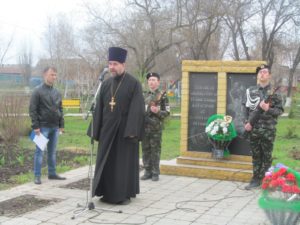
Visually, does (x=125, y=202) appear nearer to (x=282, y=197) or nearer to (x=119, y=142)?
(x=119, y=142)

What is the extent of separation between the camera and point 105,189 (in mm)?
6762

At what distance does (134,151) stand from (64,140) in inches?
322

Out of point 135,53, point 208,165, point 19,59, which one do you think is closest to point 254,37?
point 135,53

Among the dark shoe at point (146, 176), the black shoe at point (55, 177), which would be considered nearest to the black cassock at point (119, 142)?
the dark shoe at point (146, 176)

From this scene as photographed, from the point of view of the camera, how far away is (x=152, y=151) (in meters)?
8.34

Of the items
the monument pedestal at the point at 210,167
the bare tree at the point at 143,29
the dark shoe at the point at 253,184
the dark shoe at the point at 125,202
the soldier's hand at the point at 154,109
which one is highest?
the bare tree at the point at 143,29

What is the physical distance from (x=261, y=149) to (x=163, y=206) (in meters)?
2.08

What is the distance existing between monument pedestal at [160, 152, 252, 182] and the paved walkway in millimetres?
199

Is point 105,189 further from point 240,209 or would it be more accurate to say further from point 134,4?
point 134,4

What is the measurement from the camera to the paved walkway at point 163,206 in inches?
232

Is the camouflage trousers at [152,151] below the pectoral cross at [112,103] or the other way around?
below

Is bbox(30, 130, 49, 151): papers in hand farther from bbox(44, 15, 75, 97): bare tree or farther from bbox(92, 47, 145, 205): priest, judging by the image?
bbox(44, 15, 75, 97): bare tree

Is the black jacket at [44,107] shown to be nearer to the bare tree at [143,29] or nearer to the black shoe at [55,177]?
the black shoe at [55,177]

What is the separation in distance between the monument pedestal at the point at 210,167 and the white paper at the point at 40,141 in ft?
7.68
